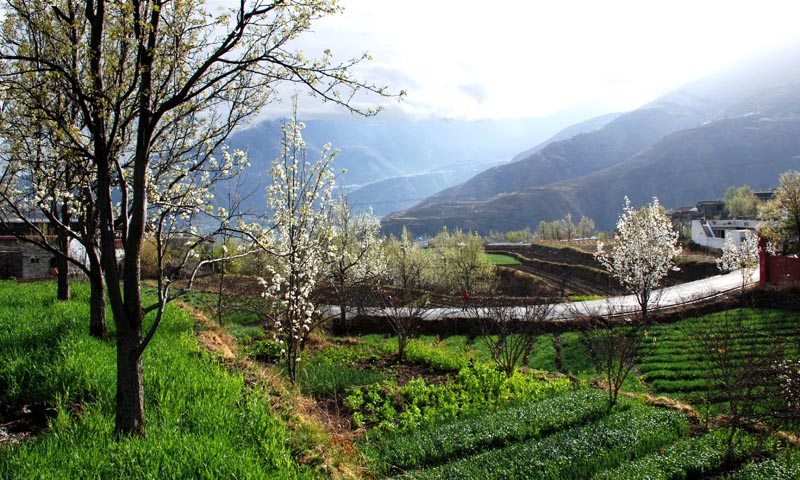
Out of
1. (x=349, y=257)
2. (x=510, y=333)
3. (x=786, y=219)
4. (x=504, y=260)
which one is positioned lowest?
(x=510, y=333)

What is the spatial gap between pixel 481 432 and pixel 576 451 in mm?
1515

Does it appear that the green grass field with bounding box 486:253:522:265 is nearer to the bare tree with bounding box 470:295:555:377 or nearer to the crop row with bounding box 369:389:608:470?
the bare tree with bounding box 470:295:555:377

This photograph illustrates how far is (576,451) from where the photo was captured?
21.6 feet

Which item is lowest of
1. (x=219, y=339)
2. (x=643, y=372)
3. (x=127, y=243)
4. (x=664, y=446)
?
(x=643, y=372)

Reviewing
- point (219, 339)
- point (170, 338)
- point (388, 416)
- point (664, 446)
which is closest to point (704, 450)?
point (664, 446)

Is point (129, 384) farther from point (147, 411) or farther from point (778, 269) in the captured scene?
point (778, 269)

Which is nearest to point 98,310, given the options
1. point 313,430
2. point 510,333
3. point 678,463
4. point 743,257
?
point 313,430

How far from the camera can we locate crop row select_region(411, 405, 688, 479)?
5.94 meters

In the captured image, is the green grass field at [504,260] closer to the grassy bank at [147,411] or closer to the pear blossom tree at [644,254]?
the pear blossom tree at [644,254]

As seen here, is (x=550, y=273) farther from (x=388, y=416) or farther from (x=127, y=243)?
(x=127, y=243)

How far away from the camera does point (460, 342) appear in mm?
21922

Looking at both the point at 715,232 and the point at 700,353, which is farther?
the point at 715,232

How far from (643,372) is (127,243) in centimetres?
Result: 1656

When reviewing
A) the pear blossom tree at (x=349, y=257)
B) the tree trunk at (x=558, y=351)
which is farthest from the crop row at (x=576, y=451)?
the pear blossom tree at (x=349, y=257)
